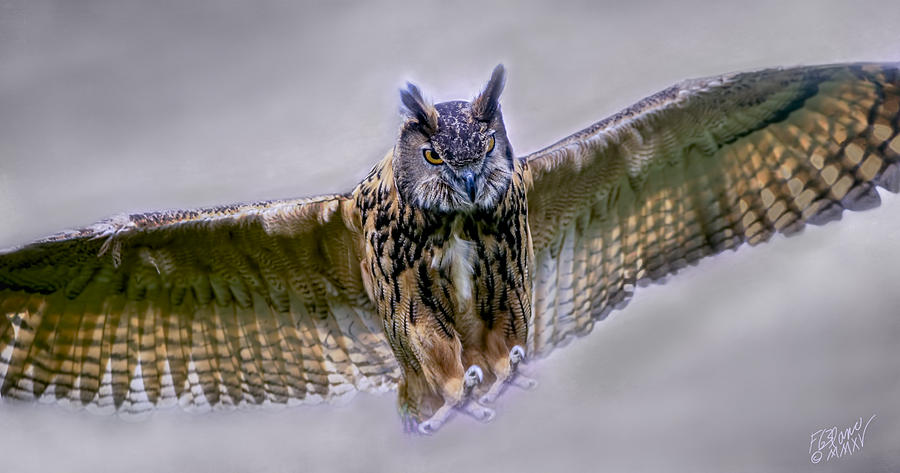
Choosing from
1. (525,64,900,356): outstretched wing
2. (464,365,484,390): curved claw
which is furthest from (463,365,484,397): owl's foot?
(525,64,900,356): outstretched wing

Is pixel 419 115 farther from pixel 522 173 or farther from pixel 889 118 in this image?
pixel 889 118

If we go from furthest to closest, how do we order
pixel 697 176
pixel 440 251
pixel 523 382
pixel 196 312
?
pixel 196 312
pixel 697 176
pixel 523 382
pixel 440 251

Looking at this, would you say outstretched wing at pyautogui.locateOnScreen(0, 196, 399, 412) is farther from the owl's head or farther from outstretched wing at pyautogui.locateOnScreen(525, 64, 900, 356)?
outstretched wing at pyautogui.locateOnScreen(525, 64, 900, 356)

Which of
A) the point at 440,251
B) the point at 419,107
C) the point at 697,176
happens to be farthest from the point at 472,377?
the point at 697,176

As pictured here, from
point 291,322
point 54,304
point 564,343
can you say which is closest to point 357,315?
point 291,322

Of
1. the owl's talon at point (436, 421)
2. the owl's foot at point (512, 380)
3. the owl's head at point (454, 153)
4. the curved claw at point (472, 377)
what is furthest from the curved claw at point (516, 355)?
the owl's head at point (454, 153)

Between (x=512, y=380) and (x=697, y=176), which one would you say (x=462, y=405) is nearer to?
(x=512, y=380)

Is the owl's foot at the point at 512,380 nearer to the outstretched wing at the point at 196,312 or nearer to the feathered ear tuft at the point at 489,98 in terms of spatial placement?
the outstretched wing at the point at 196,312
